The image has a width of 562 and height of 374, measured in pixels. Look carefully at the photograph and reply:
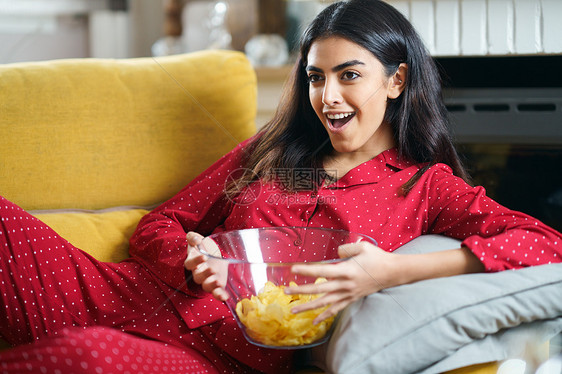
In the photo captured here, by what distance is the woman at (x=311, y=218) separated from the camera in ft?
3.11

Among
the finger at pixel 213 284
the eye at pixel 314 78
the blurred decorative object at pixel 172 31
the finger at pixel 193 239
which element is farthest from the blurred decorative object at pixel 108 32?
the finger at pixel 213 284

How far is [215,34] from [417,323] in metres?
2.00

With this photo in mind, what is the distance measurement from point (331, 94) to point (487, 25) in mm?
840

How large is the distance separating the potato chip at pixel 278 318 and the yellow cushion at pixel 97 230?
0.52 meters

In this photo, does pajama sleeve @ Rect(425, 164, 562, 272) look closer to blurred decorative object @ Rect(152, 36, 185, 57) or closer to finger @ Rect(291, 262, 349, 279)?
finger @ Rect(291, 262, 349, 279)

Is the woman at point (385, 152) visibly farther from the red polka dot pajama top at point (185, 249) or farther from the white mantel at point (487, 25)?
the white mantel at point (487, 25)

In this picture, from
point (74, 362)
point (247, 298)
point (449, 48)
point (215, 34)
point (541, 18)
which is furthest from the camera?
point (215, 34)

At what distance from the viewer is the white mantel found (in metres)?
1.68

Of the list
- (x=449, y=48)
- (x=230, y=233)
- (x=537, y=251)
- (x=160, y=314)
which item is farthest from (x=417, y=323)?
(x=449, y=48)

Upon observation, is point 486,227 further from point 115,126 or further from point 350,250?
point 115,126

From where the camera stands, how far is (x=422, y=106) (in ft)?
4.19

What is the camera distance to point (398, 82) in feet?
4.14

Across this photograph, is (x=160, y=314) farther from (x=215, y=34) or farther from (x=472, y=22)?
(x=215, y=34)

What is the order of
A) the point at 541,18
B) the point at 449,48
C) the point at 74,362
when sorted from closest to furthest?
the point at 74,362 → the point at 541,18 → the point at 449,48
